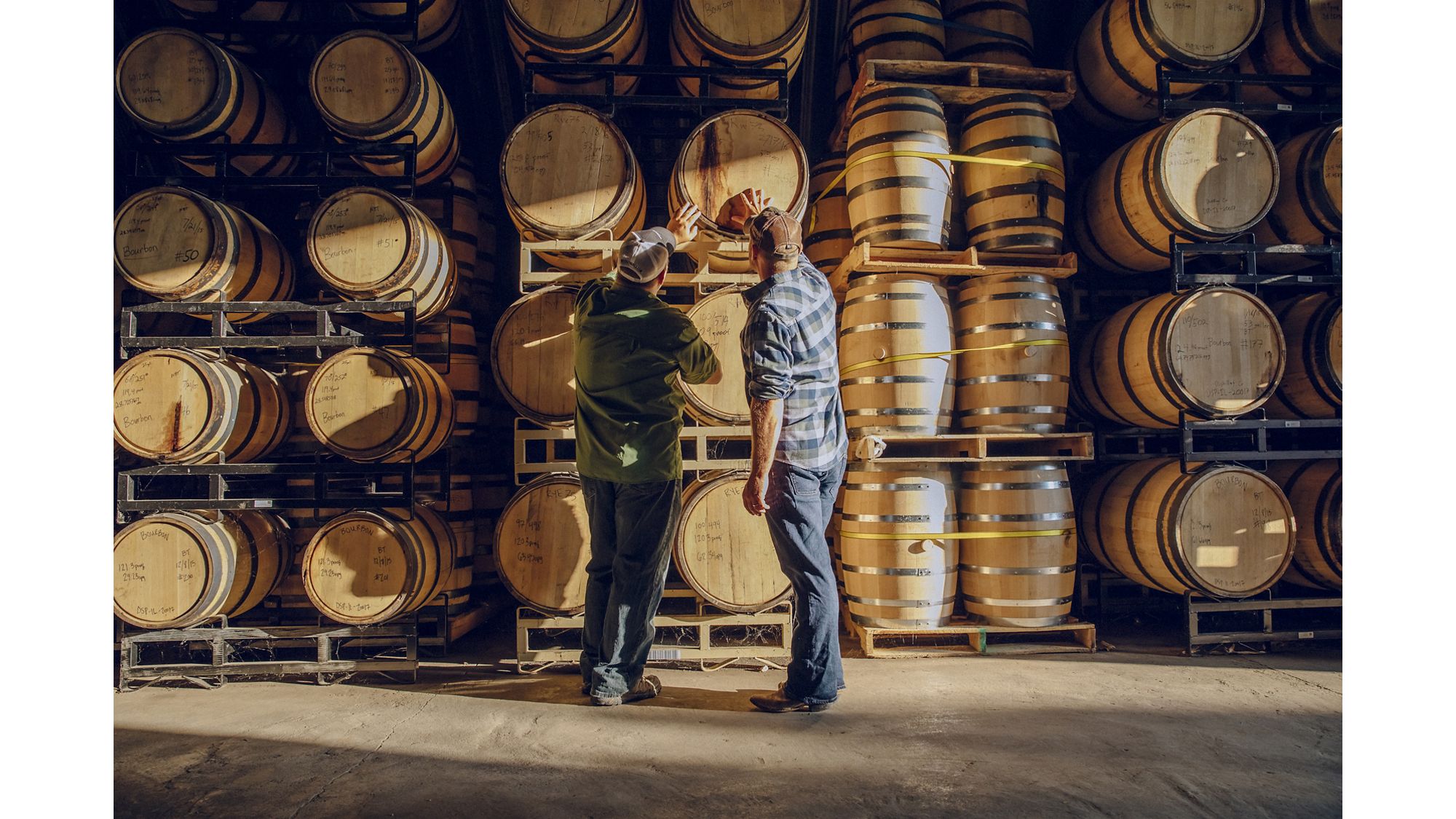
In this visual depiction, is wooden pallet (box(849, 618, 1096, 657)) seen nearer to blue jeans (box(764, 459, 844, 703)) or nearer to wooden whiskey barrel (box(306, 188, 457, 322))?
blue jeans (box(764, 459, 844, 703))

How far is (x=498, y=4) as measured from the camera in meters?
5.55

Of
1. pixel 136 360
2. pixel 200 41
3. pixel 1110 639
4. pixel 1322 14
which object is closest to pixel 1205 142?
pixel 1322 14

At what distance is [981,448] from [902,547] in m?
0.74

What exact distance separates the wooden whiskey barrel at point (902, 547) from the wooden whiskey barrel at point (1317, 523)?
2311 mm

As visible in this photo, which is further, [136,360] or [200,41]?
[200,41]

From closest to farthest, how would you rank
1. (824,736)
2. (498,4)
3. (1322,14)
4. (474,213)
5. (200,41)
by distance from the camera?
(824,736) → (200,41) → (1322,14) → (474,213) → (498,4)

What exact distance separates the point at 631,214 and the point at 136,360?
283 centimetres

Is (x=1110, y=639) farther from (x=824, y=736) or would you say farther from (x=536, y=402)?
(x=536, y=402)

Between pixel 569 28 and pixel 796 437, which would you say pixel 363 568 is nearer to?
pixel 796 437

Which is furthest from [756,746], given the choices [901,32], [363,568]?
[901,32]

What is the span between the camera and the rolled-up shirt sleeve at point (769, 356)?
9.80 ft

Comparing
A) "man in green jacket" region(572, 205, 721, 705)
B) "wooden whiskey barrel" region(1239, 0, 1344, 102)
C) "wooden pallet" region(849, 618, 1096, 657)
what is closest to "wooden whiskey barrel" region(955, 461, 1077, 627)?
"wooden pallet" region(849, 618, 1096, 657)

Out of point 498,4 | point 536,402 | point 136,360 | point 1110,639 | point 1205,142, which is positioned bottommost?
point 1110,639

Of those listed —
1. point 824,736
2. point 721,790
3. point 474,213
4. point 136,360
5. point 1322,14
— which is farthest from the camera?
point 474,213
